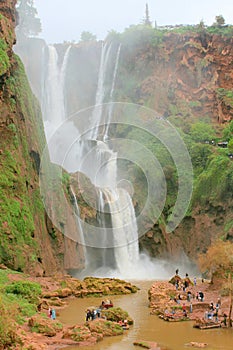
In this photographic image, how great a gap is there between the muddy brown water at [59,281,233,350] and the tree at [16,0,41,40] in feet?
246

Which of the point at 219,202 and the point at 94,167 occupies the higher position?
the point at 94,167

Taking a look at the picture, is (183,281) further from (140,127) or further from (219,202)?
(140,127)

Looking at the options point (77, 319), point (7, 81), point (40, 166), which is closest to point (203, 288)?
point (77, 319)

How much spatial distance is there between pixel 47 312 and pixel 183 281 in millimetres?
13912

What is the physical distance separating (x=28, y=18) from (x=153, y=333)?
283 feet

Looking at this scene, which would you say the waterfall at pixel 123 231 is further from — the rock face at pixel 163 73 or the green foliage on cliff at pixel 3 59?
the rock face at pixel 163 73

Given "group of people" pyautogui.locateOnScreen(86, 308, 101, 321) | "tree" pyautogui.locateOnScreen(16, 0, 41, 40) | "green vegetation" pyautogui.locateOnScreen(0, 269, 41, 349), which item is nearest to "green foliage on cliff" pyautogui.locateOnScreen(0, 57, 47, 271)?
"green vegetation" pyautogui.locateOnScreen(0, 269, 41, 349)

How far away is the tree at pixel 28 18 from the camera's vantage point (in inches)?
3814

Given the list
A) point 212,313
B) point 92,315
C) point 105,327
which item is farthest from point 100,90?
point 105,327

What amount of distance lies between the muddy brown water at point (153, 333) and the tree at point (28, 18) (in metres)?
74.9

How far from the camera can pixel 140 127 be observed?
66.8m

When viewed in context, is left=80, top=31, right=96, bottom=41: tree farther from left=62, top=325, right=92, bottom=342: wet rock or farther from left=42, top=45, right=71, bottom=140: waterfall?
left=62, top=325, right=92, bottom=342: wet rock

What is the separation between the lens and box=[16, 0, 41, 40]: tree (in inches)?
3814

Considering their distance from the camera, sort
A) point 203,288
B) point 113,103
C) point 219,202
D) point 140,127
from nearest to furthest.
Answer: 1. point 203,288
2. point 219,202
3. point 140,127
4. point 113,103
